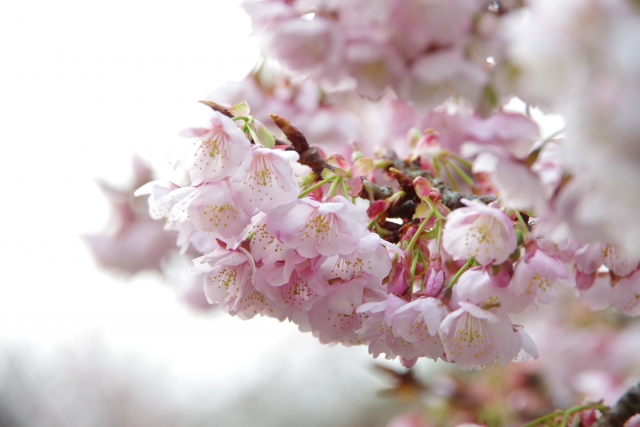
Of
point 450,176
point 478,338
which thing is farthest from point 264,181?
point 450,176

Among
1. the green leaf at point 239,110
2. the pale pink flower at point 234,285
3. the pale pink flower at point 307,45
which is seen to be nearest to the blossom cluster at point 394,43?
the pale pink flower at point 307,45

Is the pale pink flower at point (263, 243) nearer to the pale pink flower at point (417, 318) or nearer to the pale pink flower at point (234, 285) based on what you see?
the pale pink flower at point (234, 285)

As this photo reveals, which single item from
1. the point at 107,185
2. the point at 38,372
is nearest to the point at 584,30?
the point at 107,185

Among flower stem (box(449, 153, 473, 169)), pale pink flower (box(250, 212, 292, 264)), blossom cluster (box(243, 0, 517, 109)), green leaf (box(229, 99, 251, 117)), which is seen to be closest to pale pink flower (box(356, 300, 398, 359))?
pale pink flower (box(250, 212, 292, 264))

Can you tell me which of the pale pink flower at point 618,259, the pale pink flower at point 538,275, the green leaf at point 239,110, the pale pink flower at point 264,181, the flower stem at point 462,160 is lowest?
the flower stem at point 462,160

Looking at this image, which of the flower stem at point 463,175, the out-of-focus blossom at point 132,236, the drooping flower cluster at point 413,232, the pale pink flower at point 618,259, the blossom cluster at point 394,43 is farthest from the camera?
the out-of-focus blossom at point 132,236

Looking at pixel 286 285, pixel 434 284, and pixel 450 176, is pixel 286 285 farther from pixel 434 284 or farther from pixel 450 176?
pixel 450 176

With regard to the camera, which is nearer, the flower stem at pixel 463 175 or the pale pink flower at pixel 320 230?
the pale pink flower at pixel 320 230
